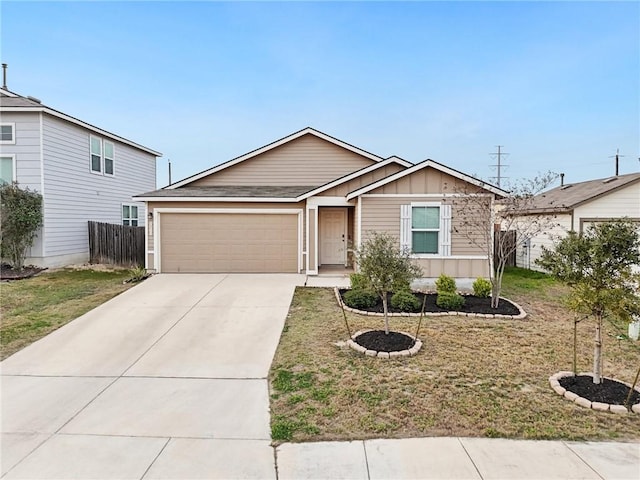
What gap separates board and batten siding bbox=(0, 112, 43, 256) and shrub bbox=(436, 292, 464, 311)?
1373 cm

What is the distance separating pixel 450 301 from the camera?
8.98m

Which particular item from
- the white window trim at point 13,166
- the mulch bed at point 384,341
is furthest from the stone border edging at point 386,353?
the white window trim at point 13,166

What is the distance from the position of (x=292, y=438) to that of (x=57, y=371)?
401 cm

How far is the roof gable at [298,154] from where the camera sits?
15672 millimetres

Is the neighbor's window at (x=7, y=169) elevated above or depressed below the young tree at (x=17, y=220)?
above

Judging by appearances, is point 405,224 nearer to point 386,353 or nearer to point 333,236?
point 333,236

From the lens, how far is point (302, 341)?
684cm

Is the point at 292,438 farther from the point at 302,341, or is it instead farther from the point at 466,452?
the point at 302,341

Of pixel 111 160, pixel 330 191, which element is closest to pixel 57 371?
pixel 330 191

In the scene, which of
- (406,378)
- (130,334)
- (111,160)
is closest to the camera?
(406,378)

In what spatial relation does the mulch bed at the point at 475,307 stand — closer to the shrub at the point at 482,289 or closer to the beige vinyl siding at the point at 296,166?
the shrub at the point at 482,289

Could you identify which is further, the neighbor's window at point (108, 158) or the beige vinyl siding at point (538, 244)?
the neighbor's window at point (108, 158)

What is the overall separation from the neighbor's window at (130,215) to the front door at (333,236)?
10.6 m

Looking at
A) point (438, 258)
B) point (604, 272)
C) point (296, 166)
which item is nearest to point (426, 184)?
point (438, 258)
